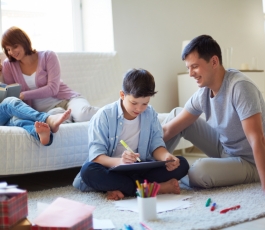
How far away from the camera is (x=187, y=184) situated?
2092 millimetres

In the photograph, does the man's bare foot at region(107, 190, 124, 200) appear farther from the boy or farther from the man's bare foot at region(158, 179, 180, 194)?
the man's bare foot at region(158, 179, 180, 194)

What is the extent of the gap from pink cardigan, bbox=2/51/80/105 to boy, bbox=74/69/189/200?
0.58 metres

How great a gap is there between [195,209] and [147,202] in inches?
8.9

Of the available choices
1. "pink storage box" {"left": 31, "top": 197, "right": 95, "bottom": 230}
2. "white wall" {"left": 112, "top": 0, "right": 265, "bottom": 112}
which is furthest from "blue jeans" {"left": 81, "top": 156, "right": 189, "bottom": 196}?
"white wall" {"left": 112, "top": 0, "right": 265, "bottom": 112}

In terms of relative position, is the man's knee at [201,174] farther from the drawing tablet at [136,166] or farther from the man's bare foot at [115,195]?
the man's bare foot at [115,195]

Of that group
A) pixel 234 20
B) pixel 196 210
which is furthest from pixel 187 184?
pixel 234 20

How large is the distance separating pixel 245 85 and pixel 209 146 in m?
0.45

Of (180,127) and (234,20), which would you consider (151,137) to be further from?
(234,20)

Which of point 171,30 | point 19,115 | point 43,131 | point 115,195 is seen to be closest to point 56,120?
point 43,131

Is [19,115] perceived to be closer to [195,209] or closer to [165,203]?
[165,203]

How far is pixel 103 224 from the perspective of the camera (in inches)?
56.2

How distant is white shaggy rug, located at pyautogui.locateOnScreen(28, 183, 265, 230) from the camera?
144 centimetres

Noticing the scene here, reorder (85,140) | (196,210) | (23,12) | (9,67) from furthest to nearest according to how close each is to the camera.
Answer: (23,12)
(9,67)
(85,140)
(196,210)

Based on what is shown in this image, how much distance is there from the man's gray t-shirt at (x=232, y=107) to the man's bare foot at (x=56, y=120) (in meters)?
0.59
